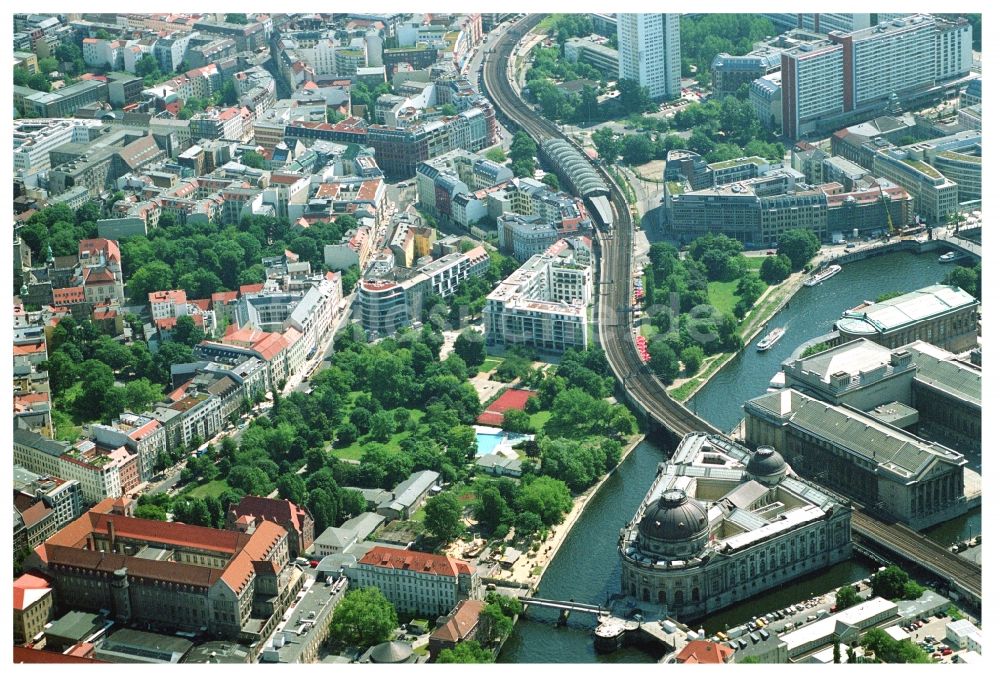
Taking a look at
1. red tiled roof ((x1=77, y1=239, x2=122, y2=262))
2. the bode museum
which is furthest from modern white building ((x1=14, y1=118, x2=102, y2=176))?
the bode museum

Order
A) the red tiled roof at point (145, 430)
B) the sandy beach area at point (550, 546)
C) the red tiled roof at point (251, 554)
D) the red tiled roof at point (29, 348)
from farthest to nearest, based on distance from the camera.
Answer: the red tiled roof at point (29, 348)
the red tiled roof at point (145, 430)
the sandy beach area at point (550, 546)
the red tiled roof at point (251, 554)

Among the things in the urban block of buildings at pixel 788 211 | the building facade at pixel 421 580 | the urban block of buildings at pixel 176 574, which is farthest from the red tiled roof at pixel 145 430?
the urban block of buildings at pixel 788 211

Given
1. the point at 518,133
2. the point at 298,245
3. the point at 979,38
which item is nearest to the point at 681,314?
the point at 298,245

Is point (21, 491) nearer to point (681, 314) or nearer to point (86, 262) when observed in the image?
point (86, 262)

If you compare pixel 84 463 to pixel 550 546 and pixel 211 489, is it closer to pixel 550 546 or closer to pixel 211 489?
pixel 211 489

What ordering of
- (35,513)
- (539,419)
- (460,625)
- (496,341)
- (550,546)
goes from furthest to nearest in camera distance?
(496,341), (539,419), (35,513), (550,546), (460,625)

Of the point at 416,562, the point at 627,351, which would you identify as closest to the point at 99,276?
the point at 627,351

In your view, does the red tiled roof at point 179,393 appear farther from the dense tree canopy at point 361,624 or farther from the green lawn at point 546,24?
the green lawn at point 546,24
